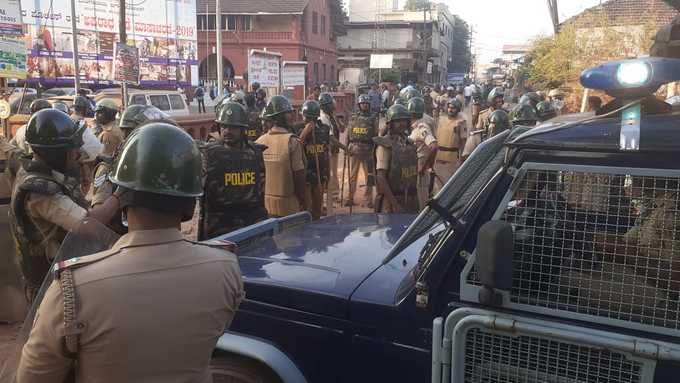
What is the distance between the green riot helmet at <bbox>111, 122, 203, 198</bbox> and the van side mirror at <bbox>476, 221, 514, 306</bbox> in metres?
0.92

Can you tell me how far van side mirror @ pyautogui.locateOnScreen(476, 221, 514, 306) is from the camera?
1779mm

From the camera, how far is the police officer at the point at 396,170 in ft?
18.7

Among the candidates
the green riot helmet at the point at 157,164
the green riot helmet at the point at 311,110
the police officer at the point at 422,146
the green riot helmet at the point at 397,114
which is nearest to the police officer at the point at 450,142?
the police officer at the point at 422,146

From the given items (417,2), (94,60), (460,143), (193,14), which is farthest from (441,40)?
(460,143)

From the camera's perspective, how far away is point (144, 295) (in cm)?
147

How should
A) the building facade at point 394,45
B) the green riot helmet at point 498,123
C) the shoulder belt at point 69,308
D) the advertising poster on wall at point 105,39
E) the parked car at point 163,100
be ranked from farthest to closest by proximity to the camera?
the building facade at point 394,45 < the advertising poster on wall at point 105,39 < the parked car at point 163,100 < the green riot helmet at point 498,123 < the shoulder belt at point 69,308

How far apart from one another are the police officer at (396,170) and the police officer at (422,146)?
412 mm

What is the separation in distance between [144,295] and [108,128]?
6.01 metres

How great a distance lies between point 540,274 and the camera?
198 centimetres

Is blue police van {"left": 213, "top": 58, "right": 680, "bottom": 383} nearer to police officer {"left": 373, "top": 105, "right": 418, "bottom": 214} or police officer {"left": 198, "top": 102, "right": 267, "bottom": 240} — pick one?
police officer {"left": 198, "top": 102, "right": 267, "bottom": 240}

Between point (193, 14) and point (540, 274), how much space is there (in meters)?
34.5

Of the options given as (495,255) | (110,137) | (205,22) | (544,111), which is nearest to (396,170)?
(110,137)

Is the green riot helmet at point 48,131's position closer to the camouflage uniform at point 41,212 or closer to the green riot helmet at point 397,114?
the camouflage uniform at point 41,212

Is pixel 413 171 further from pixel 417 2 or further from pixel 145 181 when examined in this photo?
pixel 417 2
